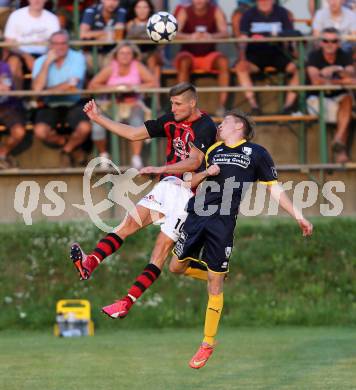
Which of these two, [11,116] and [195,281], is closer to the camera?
[195,281]

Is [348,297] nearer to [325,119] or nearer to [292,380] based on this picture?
[325,119]

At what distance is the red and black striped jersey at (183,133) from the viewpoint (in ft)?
31.6

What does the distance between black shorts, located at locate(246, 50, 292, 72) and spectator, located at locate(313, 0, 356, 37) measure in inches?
18.3

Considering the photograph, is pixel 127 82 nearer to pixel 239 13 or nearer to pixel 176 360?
pixel 239 13

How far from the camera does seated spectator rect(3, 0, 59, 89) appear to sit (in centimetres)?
1415

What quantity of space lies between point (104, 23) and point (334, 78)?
2769 mm

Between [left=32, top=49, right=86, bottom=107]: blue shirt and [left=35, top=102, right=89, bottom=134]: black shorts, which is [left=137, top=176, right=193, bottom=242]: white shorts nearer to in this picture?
[left=35, top=102, right=89, bottom=134]: black shorts

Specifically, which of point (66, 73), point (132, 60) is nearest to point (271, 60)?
point (132, 60)

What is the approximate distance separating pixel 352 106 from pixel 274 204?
146cm

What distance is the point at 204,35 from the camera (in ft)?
47.2

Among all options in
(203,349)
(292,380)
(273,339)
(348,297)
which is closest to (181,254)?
(203,349)

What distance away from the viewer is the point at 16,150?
14375mm

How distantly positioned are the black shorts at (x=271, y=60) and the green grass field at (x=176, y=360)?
3232 mm

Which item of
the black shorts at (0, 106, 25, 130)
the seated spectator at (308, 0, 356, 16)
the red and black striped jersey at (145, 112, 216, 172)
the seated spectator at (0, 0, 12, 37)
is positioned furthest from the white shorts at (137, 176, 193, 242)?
the seated spectator at (0, 0, 12, 37)
